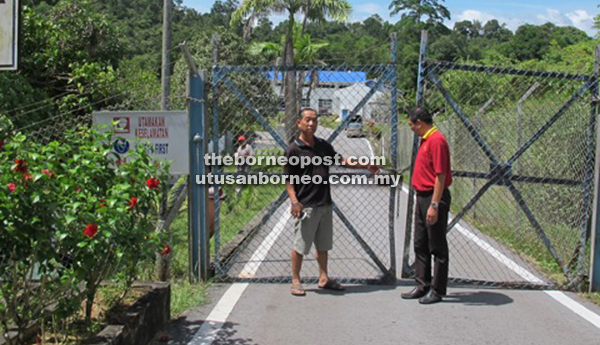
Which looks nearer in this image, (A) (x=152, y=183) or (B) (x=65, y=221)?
(B) (x=65, y=221)

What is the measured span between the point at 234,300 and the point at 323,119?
2.65m

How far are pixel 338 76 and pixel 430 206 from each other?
179 cm

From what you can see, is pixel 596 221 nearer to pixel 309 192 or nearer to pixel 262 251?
pixel 309 192

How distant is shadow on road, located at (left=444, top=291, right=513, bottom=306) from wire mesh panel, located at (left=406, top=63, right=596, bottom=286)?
33cm

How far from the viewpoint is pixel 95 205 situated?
4.04m

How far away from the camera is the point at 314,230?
6348 mm

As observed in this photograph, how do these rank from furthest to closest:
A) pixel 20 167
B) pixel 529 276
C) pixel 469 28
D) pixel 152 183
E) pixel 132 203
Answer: pixel 469 28, pixel 529 276, pixel 152 183, pixel 132 203, pixel 20 167

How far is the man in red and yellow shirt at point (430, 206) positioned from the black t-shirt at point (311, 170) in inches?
35.7

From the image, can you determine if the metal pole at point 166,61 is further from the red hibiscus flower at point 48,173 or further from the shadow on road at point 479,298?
the shadow on road at point 479,298

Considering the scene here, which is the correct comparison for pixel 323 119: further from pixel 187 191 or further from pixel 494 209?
pixel 494 209

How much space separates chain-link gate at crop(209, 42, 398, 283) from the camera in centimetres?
652

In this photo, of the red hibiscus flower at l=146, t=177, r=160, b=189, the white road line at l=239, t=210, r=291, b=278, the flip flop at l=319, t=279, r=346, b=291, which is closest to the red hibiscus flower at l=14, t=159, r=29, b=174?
the red hibiscus flower at l=146, t=177, r=160, b=189

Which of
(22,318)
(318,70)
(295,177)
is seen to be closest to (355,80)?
(318,70)

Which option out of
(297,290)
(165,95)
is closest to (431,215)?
(297,290)
